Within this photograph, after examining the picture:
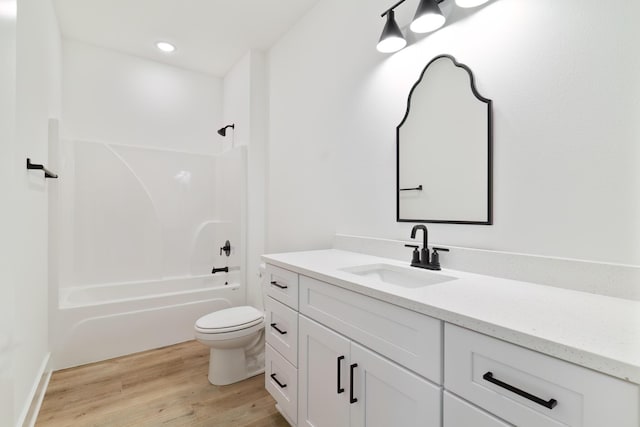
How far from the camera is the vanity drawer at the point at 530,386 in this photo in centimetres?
55

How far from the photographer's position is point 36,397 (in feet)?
5.89

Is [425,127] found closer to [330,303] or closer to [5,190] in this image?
[330,303]

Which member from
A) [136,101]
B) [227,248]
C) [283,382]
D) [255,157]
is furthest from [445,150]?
[136,101]

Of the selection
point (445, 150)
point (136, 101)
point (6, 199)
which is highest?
point (136, 101)

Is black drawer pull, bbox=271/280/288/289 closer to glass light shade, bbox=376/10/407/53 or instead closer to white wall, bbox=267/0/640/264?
white wall, bbox=267/0/640/264

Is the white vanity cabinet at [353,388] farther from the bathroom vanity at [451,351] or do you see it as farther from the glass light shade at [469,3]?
the glass light shade at [469,3]

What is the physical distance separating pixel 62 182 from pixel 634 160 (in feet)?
12.0

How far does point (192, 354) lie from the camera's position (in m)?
2.54

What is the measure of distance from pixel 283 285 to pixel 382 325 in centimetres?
69

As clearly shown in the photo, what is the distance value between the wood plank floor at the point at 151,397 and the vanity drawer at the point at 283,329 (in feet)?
1.54

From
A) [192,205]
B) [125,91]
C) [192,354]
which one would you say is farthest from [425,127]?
[125,91]

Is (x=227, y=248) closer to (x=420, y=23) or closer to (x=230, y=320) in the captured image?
(x=230, y=320)

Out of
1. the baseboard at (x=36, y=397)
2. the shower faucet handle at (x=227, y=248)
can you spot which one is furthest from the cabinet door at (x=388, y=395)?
the shower faucet handle at (x=227, y=248)

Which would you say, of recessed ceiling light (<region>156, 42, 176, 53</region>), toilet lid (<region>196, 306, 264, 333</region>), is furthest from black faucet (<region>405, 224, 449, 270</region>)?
recessed ceiling light (<region>156, 42, 176, 53</region>)
